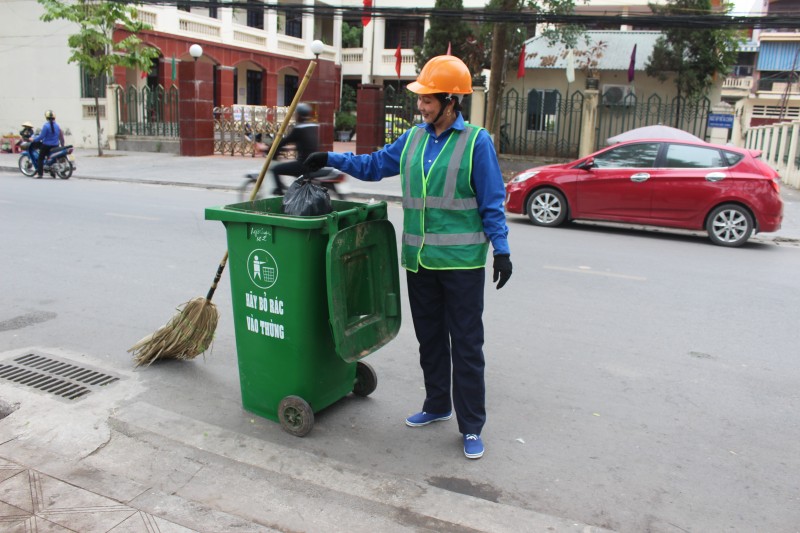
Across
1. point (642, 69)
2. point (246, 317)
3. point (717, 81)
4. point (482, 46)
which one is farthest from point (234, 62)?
point (246, 317)

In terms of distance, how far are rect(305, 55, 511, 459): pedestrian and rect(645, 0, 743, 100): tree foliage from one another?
20433 mm

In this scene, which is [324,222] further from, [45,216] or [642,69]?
[642,69]

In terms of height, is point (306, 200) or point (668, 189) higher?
point (306, 200)

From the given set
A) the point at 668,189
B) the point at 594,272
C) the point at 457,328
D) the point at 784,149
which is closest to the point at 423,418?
the point at 457,328

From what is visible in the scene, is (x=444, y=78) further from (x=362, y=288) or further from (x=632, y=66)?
(x=632, y=66)

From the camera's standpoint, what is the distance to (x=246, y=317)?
3713mm

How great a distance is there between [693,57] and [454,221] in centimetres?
2119

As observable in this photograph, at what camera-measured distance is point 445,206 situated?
3.46m

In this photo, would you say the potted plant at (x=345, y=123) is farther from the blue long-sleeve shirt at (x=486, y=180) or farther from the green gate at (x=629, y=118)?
the blue long-sleeve shirt at (x=486, y=180)

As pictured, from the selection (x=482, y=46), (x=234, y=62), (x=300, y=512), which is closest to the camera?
(x=300, y=512)

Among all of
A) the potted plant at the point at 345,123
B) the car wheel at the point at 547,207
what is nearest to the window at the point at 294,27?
the potted plant at the point at 345,123

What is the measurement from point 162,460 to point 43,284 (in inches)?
155

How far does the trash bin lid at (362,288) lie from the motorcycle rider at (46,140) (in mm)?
14521

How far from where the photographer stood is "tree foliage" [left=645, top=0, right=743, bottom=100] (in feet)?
70.1
